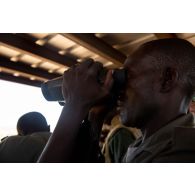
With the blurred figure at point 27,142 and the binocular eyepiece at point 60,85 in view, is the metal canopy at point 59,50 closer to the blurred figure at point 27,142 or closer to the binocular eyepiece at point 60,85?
the blurred figure at point 27,142

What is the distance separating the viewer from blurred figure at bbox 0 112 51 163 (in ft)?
4.09

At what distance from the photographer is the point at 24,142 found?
145 cm

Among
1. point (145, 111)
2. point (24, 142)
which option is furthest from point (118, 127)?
point (145, 111)

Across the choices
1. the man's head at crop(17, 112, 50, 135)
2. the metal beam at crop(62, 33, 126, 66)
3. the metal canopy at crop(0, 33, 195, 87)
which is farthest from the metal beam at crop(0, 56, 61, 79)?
the man's head at crop(17, 112, 50, 135)

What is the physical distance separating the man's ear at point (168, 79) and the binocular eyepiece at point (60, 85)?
0.31 feet

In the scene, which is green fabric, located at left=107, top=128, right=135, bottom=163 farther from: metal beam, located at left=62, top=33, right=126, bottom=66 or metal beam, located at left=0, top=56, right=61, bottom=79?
metal beam, located at left=62, top=33, right=126, bottom=66

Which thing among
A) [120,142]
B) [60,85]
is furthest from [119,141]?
[60,85]

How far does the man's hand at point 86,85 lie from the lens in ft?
2.06

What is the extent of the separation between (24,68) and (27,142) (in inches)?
48.1

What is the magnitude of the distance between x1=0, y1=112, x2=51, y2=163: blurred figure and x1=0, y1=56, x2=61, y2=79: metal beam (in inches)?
20.4

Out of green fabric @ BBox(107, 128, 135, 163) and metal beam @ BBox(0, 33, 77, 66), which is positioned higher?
metal beam @ BBox(0, 33, 77, 66)

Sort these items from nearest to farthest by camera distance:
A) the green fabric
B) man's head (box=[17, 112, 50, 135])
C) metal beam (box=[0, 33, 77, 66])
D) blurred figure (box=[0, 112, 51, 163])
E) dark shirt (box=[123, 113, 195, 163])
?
1. dark shirt (box=[123, 113, 195, 163])
2. blurred figure (box=[0, 112, 51, 163])
3. the green fabric
4. man's head (box=[17, 112, 50, 135])
5. metal beam (box=[0, 33, 77, 66])

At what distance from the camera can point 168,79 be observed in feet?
2.25

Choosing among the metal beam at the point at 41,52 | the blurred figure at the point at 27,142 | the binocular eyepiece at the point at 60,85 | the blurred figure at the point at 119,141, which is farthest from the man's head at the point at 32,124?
the binocular eyepiece at the point at 60,85
